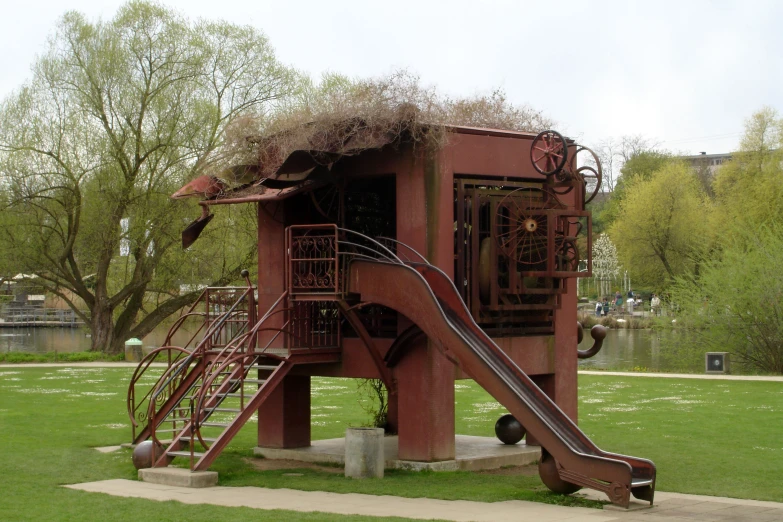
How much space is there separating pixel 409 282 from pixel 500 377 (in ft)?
6.66

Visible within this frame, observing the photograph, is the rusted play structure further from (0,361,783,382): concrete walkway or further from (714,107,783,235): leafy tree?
(714,107,783,235): leafy tree

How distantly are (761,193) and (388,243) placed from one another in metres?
49.6

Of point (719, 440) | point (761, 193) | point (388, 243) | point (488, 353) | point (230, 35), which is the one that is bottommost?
point (719, 440)

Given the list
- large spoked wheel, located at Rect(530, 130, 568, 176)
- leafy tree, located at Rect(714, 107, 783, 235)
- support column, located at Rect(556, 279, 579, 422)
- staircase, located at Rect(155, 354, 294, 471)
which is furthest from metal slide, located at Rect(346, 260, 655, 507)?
leafy tree, located at Rect(714, 107, 783, 235)

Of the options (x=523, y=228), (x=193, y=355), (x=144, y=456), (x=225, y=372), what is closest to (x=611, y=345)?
(x=523, y=228)

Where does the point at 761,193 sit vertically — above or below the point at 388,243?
above

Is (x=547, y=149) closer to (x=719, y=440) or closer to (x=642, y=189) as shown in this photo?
(x=719, y=440)

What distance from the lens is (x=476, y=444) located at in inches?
729

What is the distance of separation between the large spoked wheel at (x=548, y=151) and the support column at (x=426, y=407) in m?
3.22

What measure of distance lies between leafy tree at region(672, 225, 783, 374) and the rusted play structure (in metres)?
19.5

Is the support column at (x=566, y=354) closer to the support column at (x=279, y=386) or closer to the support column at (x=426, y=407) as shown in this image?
the support column at (x=426, y=407)

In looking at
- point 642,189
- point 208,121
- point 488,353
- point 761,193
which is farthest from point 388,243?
point 642,189

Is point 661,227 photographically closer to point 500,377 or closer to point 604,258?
point 604,258

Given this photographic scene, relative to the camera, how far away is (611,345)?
54.2 metres
